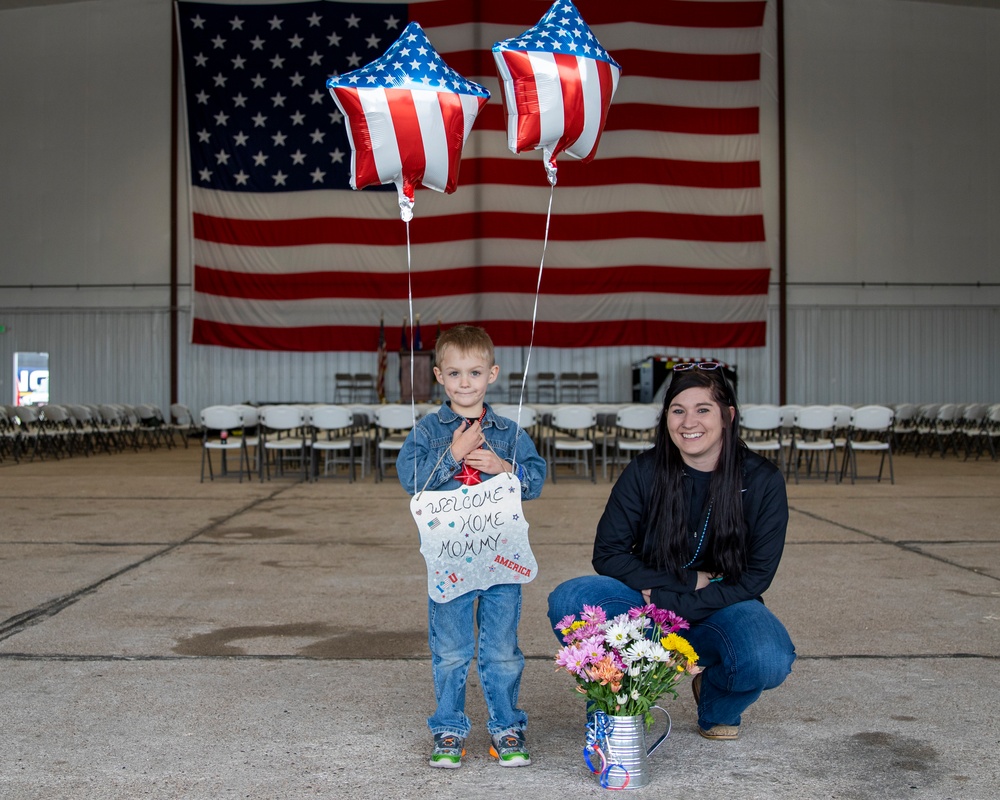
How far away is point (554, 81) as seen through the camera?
2.82 m

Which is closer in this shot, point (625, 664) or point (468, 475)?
point (625, 664)

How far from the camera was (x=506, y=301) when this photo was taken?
1902cm

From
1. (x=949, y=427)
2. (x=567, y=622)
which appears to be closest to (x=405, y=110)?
(x=567, y=622)

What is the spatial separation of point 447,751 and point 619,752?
438mm

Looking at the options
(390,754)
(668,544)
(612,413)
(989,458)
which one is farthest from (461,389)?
(989,458)

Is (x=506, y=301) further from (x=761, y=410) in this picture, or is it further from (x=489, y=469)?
(x=489, y=469)

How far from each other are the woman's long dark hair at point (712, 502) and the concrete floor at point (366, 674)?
49cm

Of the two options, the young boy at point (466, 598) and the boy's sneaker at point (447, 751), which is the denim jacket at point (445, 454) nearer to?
the young boy at point (466, 598)

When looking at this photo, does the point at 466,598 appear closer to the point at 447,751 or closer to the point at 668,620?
the point at 447,751

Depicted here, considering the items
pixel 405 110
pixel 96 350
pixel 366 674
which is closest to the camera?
pixel 405 110

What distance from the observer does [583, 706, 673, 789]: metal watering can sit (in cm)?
224

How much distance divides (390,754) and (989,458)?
531 inches

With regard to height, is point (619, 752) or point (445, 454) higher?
point (445, 454)

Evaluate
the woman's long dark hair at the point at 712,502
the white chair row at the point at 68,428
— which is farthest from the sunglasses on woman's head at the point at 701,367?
the white chair row at the point at 68,428
